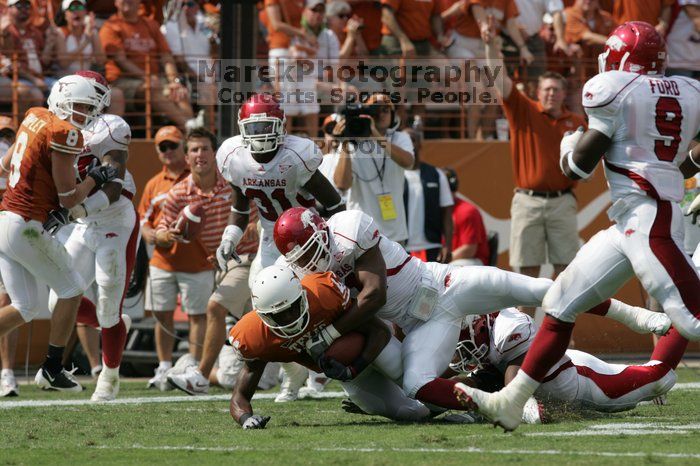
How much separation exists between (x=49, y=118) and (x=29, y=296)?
1073mm

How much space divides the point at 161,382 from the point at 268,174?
2.14m

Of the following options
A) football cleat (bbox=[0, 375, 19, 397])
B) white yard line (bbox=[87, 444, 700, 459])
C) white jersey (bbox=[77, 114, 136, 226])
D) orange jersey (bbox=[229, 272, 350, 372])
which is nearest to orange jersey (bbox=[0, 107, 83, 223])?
white jersey (bbox=[77, 114, 136, 226])

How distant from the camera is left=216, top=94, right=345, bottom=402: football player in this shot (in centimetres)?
672

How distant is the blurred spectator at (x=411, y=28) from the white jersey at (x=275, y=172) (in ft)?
14.4

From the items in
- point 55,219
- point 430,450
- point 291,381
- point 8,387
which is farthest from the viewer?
point 8,387

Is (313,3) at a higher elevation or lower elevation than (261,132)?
higher

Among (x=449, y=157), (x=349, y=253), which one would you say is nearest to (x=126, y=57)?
(x=449, y=157)

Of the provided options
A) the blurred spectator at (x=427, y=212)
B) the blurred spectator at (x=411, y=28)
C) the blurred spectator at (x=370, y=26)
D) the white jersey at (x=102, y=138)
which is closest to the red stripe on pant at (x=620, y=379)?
the white jersey at (x=102, y=138)

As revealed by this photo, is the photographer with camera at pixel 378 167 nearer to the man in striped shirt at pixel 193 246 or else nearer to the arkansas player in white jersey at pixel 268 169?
the man in striped shirt at pixel 193 246

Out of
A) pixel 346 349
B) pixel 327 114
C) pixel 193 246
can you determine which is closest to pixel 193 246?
pixel 193 246

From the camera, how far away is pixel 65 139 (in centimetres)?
657

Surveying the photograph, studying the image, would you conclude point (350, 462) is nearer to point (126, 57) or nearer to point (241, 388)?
point (241, 388)

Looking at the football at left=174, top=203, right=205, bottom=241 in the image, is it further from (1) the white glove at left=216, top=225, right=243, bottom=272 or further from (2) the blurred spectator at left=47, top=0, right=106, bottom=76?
(2) the blurred spectator at left=47, top=0, right=106, bottom=76

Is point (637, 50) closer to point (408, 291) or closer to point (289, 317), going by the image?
point (408, 291)
